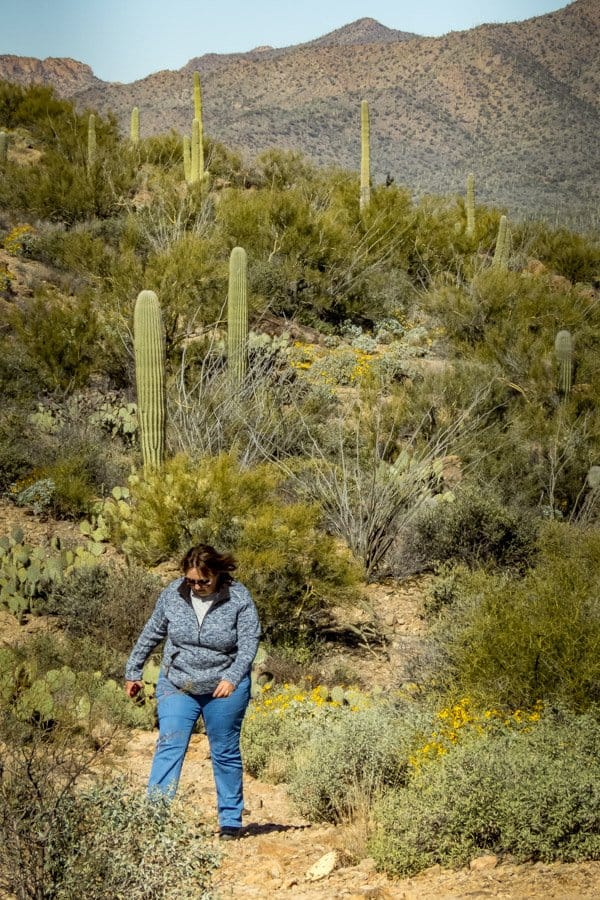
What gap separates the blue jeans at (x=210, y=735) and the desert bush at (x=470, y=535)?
717 centimetres

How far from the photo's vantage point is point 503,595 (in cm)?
825

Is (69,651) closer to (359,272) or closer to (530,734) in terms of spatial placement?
(530,734)

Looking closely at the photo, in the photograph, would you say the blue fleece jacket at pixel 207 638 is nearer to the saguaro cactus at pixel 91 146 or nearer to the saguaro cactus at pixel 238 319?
the saguaro cactus at pixel 238 319

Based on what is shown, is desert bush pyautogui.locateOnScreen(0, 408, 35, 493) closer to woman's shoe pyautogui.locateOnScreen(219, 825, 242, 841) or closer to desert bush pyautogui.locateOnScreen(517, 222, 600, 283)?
woman's shoe pyautogui.locateOnScreen(219, 825, 242, 841)

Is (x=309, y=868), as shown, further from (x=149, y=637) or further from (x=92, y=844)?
(x=92, y=844)

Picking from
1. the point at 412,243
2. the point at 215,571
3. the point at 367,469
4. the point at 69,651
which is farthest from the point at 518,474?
the point at 412,243

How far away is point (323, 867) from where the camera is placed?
533 centimetres

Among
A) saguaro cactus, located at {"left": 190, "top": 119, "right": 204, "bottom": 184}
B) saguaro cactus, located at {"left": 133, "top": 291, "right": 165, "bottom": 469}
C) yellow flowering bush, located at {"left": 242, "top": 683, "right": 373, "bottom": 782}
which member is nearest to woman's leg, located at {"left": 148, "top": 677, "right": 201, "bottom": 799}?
yellow flowering bush, located at {"left": 242, "top": 683, "right": 373, "bottom": 782}

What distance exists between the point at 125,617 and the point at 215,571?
4.42 meters

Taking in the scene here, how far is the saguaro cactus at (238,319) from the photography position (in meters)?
14.6

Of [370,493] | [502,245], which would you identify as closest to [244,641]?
[370,493]

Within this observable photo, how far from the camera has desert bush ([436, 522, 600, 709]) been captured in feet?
22.9

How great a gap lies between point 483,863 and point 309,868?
33.8 inches

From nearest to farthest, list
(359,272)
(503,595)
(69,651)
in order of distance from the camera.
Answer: (503,595)
(69,651)
(359,272)
